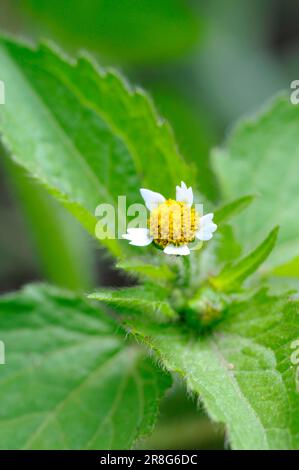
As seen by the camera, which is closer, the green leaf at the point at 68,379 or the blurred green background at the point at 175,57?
the green leaf at the point at 68,379

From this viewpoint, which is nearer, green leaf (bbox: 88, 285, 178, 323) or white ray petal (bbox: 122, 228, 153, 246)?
green leaf (bbox: 88, 285, 178, 323)

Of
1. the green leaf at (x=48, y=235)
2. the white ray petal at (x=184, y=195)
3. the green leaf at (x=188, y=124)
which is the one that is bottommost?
the white ray petal at (x=184, y=195)

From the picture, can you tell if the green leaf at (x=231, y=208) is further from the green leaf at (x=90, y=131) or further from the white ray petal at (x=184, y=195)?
the green leaf at (x=90, y=131)

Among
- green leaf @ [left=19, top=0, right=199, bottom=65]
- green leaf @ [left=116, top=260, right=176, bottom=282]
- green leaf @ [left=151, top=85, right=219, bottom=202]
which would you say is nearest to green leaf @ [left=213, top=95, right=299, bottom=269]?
green leaf @ [left=116, top=260, right=176, bottom=282]

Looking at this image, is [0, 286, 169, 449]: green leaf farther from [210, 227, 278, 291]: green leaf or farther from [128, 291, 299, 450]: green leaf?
[210, 227, 278, 291]: green leaf

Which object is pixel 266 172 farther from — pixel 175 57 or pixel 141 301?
pixel 175 57

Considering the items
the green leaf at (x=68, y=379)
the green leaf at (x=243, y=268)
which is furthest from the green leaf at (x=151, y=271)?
the green leaf at (x=68, y=379)

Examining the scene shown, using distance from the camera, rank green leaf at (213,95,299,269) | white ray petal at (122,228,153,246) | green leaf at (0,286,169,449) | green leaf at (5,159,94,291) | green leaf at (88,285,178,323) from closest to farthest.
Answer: green leaf at (88,285,178,323) < white ray petal at (122,228,153,246) < green leaf at (0,286,169,449) < green leaf at (213,95,299,269) < green leaf at (5,159,94,291)
